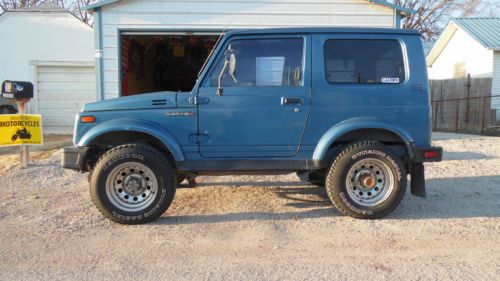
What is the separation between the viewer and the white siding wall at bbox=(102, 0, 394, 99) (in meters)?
9.80

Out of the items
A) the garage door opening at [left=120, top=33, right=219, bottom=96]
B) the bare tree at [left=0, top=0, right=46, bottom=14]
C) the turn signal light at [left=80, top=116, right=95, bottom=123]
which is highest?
the bare tree at [left=0, top=0, right=46, bottom=14]

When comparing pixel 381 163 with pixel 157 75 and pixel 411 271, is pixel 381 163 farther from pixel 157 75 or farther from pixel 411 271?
pixel 157 75

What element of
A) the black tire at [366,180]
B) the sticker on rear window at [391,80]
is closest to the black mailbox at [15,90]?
the black tire at [366,180]

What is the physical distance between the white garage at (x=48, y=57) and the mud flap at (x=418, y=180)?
13722mm

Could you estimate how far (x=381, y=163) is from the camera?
16.8 ft

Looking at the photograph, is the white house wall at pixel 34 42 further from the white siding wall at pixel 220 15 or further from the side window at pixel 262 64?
the side window at pixel 262 64

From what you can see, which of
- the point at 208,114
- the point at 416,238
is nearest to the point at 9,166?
the point at 208,114

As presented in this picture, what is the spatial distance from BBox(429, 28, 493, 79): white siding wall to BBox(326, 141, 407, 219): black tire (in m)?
15.9

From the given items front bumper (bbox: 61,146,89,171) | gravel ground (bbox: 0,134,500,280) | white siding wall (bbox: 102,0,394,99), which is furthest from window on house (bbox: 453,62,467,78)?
front bumper (bbox: 61,146,89,171)

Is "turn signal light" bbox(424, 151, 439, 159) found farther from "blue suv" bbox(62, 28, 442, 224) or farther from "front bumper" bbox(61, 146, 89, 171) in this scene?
"front bumper" bbox(61, 146, 89, 171)

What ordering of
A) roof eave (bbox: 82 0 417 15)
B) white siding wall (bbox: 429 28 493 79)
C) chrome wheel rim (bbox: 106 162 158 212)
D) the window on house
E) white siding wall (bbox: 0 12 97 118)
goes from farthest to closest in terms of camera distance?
1. the window on house
2. white siding wall (bbox: 429 28 493 79)
3. white siding wall (bbox: 0 12 97 118)
4. roof eave (bbox: 82 0 417 15)
5. chrome wheel rim (bbox: 106 162 158 212)

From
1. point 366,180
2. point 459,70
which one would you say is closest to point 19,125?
point 366,180

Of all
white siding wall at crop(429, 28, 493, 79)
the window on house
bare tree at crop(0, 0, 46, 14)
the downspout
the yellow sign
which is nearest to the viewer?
the yellow sign

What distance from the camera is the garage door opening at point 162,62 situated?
11430 millimetres
